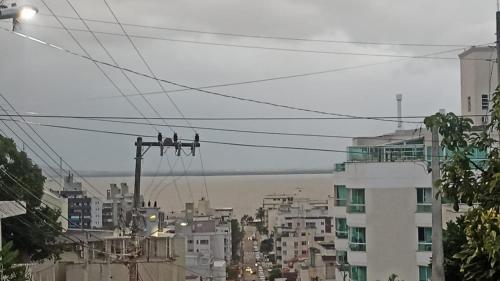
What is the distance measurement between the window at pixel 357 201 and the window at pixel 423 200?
1457 millimetres

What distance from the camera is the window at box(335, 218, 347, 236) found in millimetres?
19781

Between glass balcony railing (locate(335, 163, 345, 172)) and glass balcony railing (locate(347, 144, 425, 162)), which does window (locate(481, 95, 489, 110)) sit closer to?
glass balcony railing (locate(347, 144, 425, 162))

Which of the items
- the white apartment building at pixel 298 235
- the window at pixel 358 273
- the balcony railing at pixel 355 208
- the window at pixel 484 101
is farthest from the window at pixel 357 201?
the white apartment building at pixel 298 235

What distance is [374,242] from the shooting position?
59.6ft

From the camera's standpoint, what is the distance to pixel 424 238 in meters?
17.9

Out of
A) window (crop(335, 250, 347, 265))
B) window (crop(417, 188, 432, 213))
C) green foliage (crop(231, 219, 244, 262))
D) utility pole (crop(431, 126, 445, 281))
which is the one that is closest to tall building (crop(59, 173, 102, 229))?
green foliage (crop(231, 219, 244, 262))

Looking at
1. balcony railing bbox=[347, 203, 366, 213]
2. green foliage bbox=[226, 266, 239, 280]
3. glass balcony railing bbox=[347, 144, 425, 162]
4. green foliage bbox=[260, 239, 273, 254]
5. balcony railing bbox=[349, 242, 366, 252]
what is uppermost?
glass balcony railing bbox=[347, 144, 425, 162]

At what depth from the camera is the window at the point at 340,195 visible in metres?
19.5

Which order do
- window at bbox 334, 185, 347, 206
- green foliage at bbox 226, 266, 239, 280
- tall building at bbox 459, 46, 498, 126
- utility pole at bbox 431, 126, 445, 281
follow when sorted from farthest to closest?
green foliage at bbox 226, 266, 239, 280
tall building at bbox 459, 46, 498, 126
window at bbox 334, 185, 347, 206
utility pole at bbox 431, 126, 445, 281

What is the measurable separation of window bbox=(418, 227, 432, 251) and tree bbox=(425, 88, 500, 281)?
11827mm

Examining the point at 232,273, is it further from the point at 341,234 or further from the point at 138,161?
the point at 138,161

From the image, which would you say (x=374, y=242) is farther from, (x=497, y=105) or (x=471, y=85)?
(x=497, y=105)

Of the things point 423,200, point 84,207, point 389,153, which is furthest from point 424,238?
point 84,207

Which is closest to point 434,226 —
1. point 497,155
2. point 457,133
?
point 457,133
